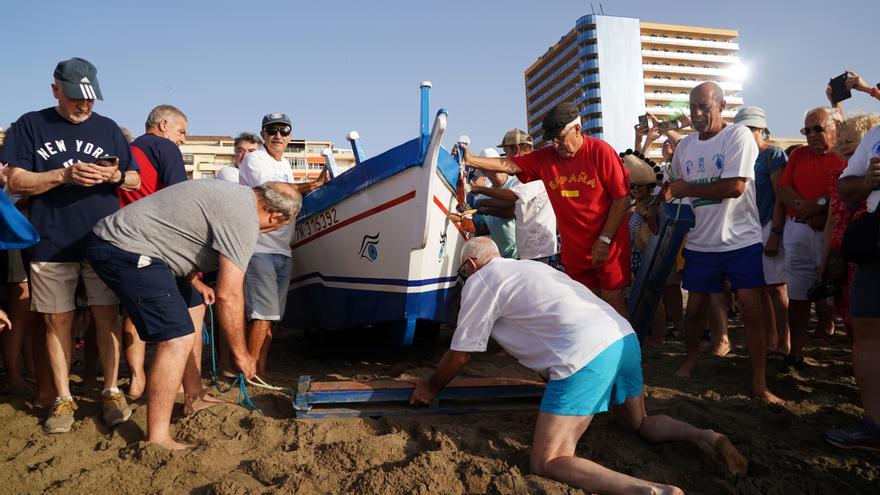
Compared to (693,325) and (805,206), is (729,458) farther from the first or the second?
(805,206)

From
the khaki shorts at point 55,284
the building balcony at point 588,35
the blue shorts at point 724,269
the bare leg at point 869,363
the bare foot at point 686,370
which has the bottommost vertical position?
the bare foot at point 686,370

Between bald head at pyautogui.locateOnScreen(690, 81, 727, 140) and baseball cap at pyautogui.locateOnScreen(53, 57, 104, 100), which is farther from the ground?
baseball cap at pyautogui.locateOnScreen(53, 57, 104, 100)

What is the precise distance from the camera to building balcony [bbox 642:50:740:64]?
87.5m

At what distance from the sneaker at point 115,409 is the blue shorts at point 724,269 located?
3747 mm

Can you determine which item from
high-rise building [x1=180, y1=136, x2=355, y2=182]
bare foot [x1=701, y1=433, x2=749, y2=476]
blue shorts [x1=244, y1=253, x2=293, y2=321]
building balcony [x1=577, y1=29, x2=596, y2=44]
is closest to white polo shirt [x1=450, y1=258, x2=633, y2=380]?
bare foot [x1=701, y1=433, x2=749, y2=476]

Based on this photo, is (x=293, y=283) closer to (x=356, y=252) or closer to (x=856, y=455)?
(x=356, y=252)

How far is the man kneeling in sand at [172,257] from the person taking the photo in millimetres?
2758

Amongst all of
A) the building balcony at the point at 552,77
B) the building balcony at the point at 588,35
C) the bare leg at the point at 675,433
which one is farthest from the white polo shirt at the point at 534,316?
the building balcony at the point at 552,77

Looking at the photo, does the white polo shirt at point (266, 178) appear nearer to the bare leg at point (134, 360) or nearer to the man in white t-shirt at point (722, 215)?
the bare leg at point (134, 360)

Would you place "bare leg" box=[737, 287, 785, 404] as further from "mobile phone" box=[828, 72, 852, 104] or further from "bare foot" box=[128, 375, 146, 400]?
"bare foot" box=[128, 375, 146, 400]

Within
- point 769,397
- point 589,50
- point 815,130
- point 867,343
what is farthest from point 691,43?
point 867,343

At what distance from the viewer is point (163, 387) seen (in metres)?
2.76

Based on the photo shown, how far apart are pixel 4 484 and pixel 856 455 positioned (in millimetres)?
4001

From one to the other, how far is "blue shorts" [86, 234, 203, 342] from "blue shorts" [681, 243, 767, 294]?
3326 millimetres
